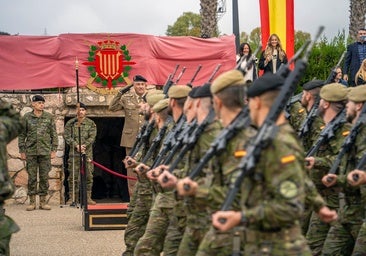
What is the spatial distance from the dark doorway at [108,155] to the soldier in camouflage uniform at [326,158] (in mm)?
10915

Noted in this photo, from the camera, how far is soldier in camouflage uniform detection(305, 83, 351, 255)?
8.43 meters

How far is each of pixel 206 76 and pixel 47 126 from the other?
137 inches

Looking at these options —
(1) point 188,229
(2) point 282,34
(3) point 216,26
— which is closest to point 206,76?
(2) point 282,34

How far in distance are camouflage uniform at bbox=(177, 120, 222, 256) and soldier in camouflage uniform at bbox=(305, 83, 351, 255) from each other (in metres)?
1.42

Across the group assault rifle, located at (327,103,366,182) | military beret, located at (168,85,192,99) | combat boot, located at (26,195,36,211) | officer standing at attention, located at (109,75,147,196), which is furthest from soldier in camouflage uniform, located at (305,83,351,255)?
combat boot, located at (26,195,36,211)

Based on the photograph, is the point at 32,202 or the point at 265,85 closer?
the point at 265,85

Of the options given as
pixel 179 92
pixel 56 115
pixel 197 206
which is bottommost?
pixel 56 115

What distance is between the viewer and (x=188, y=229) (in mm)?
7152

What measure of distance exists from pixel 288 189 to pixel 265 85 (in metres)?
0.75

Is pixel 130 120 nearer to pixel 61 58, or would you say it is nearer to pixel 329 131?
pixel 61 58

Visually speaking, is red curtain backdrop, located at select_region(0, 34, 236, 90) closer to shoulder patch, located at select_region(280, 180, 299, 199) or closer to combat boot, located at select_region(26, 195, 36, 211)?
combat boot, located at select_region(26, 195, 36, 211)

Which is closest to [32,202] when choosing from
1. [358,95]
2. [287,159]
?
[358,95]

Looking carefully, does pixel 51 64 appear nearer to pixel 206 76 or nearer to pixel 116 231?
pixel 206 76

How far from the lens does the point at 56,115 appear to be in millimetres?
17547
